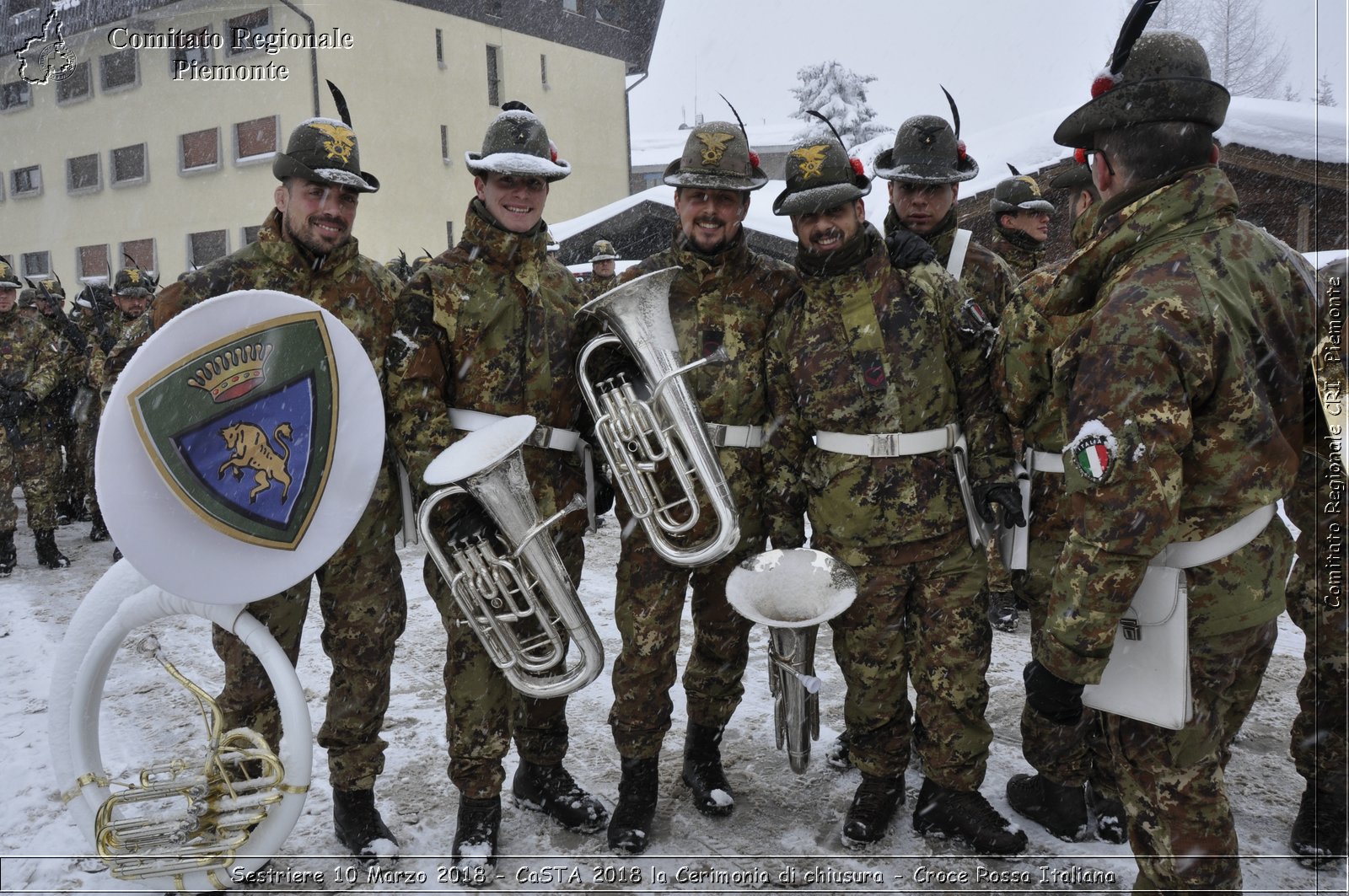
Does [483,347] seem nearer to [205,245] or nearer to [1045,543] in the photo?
[1045,543]

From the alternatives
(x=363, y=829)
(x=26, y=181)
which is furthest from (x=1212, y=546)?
(x=26, y=181)

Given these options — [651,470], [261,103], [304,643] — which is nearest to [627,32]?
[261,103]

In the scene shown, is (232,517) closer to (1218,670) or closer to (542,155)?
(542,155)

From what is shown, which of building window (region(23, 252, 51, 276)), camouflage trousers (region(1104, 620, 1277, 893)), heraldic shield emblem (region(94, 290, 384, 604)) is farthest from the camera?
building window (region(23, 252, 51, 276))

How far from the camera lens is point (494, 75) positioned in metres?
23.1

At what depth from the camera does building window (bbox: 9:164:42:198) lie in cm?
2469

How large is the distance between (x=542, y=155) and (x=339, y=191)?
2.63ft

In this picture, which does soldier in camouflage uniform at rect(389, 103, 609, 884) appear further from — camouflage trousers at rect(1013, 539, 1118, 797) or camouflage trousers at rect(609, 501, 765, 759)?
camouflage trousers at rect(1013, 539, 1118, 797)

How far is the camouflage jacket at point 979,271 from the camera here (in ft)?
13.0

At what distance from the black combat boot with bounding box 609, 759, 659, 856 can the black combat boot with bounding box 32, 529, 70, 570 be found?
725 centimetres

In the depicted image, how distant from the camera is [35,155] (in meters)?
24.5

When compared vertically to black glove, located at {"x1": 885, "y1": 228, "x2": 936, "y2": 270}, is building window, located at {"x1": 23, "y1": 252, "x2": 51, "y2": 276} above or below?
above

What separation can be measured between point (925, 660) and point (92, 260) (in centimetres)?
2687

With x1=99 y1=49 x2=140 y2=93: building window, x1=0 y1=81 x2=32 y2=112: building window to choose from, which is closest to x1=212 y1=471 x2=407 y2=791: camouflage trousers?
x1=99 y1=49 x2=140 y2=93: building window
